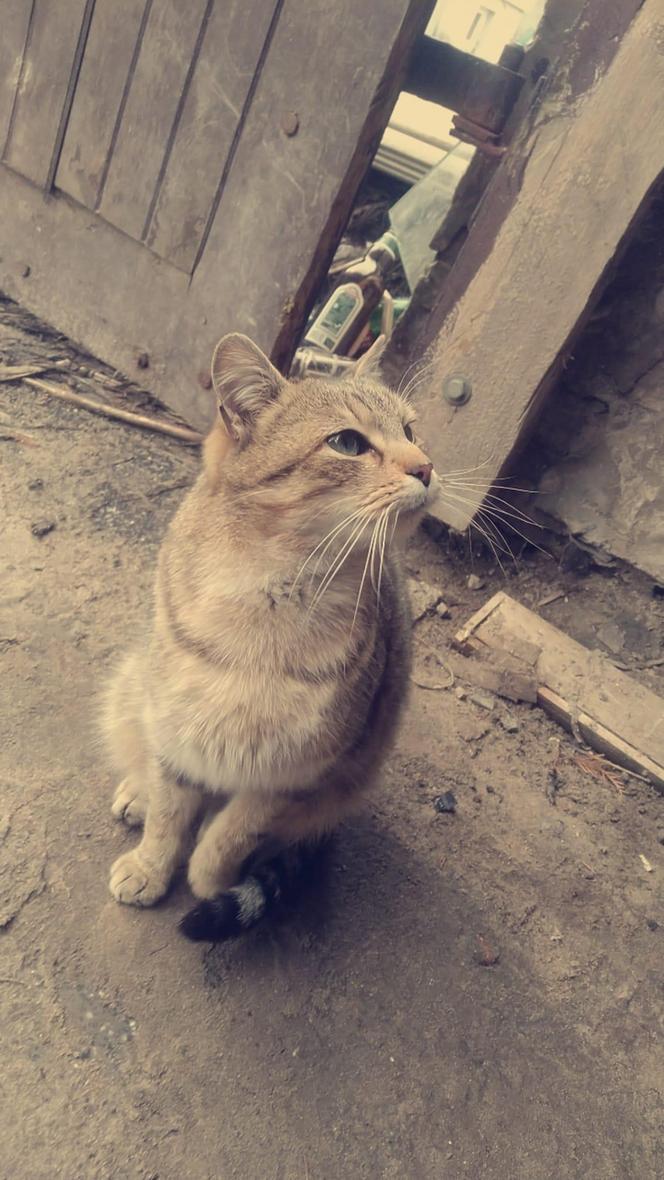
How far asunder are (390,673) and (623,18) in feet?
7.01

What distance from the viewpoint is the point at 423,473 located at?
5.15 ft

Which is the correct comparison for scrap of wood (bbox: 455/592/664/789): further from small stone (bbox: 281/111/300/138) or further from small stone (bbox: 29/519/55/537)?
small stone (bbox: 281/111/300/138)

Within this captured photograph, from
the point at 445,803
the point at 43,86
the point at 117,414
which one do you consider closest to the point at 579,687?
the point at 445,803

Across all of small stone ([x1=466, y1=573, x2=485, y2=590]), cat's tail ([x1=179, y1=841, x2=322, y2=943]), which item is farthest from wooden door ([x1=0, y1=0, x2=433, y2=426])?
cat's tail ([x1=179, y1=841, x2=322, y2=943])

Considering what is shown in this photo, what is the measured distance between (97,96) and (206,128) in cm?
56

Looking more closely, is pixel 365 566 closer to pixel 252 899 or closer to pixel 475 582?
pixel 252 899

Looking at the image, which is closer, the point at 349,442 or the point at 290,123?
the point at 349,442

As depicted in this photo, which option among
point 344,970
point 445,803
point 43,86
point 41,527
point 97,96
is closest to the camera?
point 344,970

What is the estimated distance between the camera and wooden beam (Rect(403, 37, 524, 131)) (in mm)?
2768

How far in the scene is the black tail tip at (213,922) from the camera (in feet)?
5.27

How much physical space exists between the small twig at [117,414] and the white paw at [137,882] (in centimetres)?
195

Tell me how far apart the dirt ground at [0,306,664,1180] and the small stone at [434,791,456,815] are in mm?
21

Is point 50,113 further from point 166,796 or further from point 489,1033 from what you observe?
point 489,1033

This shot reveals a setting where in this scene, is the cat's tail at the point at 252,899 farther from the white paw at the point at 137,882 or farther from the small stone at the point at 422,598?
the small stone at the point at 422,598
